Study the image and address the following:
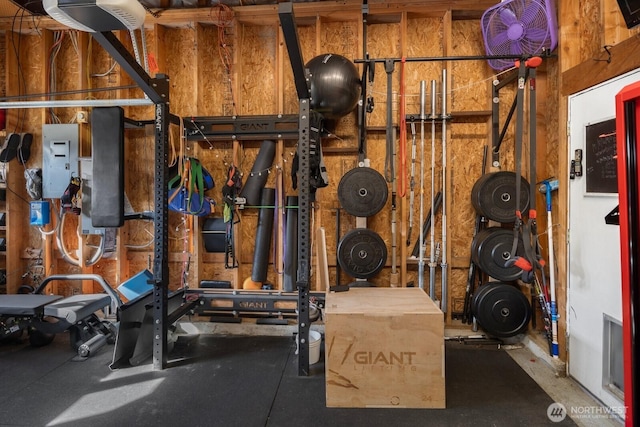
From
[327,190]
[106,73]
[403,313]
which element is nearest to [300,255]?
[403,313]

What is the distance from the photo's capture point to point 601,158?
199 cm

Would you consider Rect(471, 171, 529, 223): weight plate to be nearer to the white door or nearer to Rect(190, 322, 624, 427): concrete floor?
the white door

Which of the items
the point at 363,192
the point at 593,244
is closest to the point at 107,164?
the point at 363,192

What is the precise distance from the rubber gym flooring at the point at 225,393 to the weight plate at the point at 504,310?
0.75 feet

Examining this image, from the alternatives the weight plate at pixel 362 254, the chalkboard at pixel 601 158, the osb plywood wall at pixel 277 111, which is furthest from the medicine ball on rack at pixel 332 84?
the chalkboard at pixel 601 158

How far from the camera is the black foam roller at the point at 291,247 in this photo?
302cm

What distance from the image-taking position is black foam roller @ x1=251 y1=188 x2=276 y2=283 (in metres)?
3.09

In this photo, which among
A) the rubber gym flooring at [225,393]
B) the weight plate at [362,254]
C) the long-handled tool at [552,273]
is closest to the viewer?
the rubber gym flooring at [225,393]

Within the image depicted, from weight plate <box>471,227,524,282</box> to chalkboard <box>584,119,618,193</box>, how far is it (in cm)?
73

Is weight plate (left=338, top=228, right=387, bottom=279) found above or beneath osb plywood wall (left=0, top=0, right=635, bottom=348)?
beneath

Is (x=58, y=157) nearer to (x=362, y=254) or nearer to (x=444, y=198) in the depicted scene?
(x=362, y=254)

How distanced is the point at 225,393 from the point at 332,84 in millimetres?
2478

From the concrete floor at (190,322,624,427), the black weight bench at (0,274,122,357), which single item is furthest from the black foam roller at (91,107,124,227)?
the concrete floor at (190,322,624,427)

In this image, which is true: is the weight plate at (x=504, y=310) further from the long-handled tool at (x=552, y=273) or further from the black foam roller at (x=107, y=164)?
the black foam roller at (x=107, y=164)
